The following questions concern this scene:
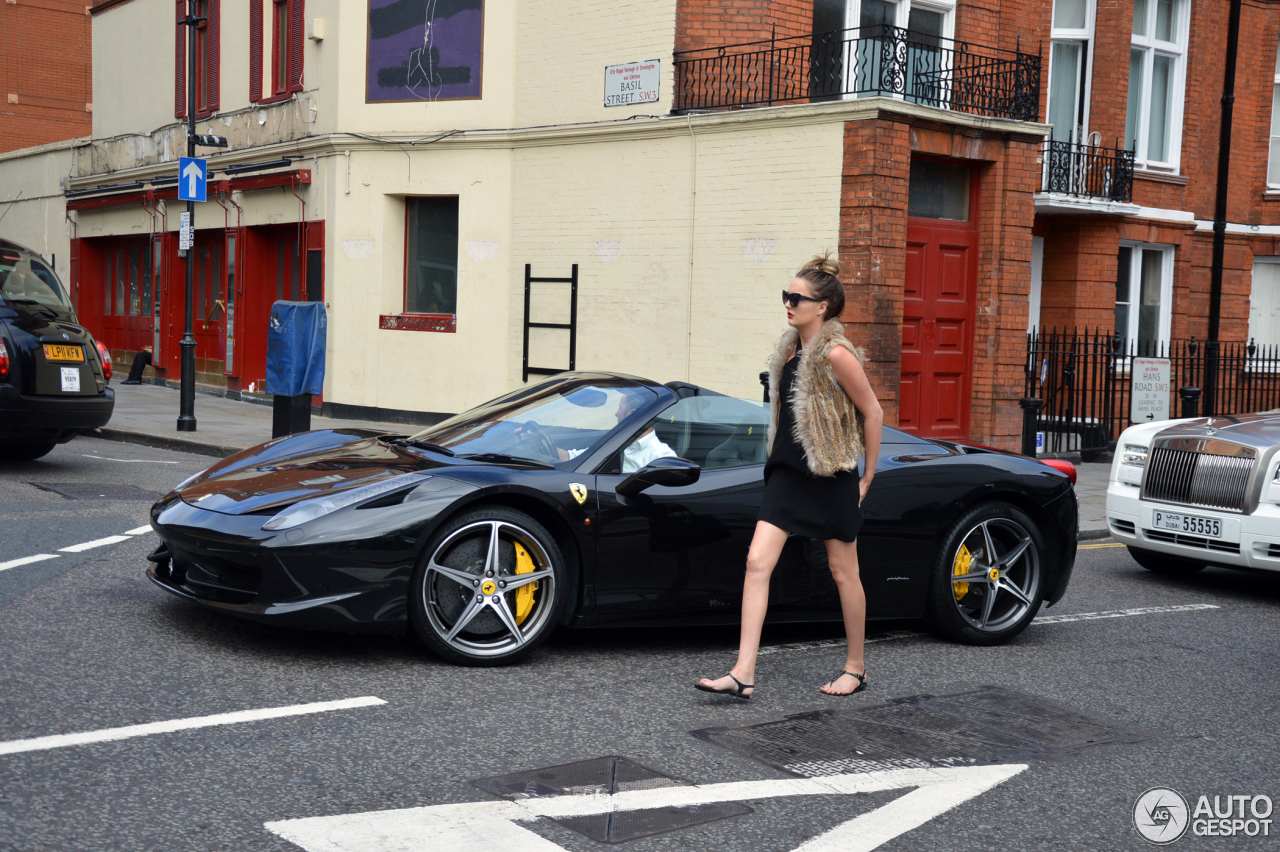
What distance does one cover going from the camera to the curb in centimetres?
1381

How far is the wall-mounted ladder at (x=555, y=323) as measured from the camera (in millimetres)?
17047

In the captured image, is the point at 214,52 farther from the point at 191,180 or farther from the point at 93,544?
the point at 93,544

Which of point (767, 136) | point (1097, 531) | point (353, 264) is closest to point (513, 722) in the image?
point (1097, 531)

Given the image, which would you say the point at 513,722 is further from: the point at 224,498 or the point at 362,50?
the point at 362,50

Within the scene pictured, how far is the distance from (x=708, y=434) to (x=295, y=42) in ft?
52.5

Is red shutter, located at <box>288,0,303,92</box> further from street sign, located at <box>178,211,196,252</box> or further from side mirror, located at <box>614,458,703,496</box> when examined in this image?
side mirror, located at <box>614,458,703,496</box>

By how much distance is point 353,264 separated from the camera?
18.9 metres

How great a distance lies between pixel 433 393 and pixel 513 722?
13829mm

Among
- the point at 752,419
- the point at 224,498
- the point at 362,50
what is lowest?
the point at 224,498

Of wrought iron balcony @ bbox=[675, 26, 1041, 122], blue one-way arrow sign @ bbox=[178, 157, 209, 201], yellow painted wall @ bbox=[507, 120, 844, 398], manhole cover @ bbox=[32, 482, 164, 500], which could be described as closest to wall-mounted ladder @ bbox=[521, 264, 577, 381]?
yellow painted wall @ bbox=[507, 120, 844, 398]

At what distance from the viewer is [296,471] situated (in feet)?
18.9

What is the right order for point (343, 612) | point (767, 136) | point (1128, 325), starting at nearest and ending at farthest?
point (343, 612)
point (767, 136)
point (1128, 325)

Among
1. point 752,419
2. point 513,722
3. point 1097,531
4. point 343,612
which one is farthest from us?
point 1097,531

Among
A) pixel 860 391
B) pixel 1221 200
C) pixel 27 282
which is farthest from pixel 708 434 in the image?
pixel 1221 200
